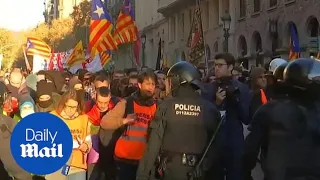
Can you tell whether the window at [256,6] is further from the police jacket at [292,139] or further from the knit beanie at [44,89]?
the police jacket at [292,139]

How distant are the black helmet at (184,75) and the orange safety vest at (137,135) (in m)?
1.27

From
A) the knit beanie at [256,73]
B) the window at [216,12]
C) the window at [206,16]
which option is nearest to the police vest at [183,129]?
the knit beanie at [256,73]

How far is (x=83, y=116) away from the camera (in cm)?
717

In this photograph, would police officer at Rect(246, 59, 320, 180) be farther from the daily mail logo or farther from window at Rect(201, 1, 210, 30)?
window at Rect(201, 1, 210, 30)

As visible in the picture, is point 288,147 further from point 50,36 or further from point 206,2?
point 50,36

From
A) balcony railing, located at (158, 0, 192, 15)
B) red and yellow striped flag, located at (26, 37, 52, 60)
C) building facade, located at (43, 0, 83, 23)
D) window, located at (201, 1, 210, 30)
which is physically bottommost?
red and yellow striped flag, located at (26, 37, 52, 60)

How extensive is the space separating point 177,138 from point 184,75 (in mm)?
687

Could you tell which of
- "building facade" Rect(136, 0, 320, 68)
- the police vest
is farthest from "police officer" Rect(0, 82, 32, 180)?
"building facade" Rect(136, 0, 320, 68)

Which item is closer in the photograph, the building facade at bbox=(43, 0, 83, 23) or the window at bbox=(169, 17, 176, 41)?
the window at bbox=(169, 17, 176, 41)

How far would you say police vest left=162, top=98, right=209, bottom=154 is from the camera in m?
6.07

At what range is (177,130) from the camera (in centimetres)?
608

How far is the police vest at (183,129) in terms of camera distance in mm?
6070

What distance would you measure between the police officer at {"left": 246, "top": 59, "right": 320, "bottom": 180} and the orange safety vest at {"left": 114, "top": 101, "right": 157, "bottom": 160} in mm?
2792

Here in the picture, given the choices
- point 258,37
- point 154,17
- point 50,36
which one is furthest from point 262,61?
point 50,36
